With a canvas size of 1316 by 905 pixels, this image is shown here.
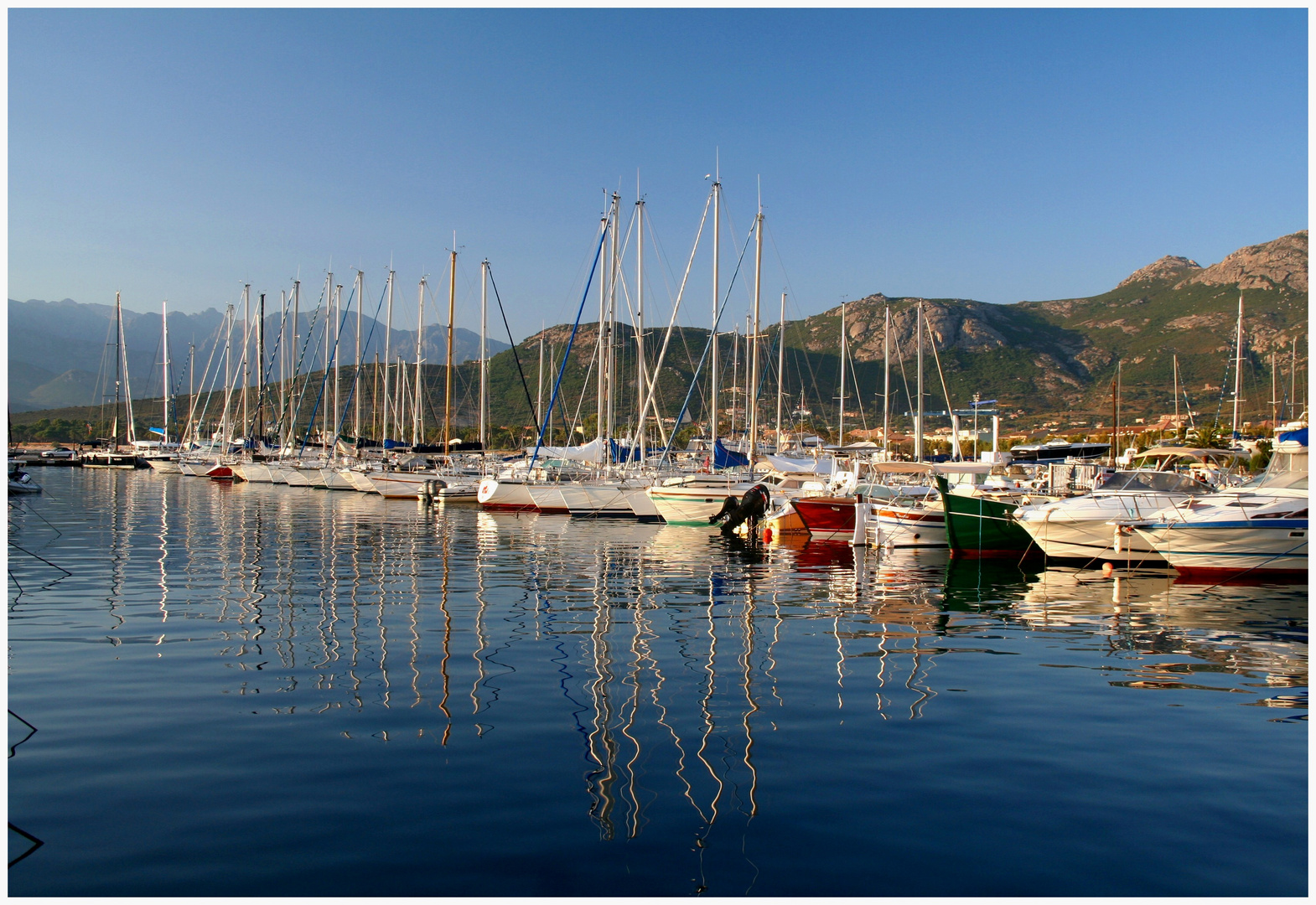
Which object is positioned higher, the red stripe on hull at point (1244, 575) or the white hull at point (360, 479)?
the white hull at point (360, 479)

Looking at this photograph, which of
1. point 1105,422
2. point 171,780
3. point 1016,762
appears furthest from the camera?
point 1105,422

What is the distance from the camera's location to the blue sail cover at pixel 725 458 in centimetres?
4278

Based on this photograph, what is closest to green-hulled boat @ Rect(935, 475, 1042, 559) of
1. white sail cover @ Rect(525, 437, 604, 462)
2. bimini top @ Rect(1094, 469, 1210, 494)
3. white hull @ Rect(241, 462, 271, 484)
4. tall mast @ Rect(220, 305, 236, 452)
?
bimini top @ Rect(1094, 469, 1210, 494)

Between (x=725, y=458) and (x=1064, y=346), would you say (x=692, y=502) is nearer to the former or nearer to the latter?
(x=725, y=458)

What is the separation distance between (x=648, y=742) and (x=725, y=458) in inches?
1394

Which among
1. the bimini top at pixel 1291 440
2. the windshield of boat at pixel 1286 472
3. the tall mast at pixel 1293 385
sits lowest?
the windshield of boat at pixel 1286 472

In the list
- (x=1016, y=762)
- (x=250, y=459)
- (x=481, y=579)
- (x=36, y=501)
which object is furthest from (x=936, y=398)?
(x=1016, y=762)

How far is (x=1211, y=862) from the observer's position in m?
6.06

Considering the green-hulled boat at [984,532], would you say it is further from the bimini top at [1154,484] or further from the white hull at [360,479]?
the white hull at [360,479]

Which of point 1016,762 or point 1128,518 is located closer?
point 1016,762

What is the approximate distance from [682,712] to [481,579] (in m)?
11.3

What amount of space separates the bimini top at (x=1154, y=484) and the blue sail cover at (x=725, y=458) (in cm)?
1776

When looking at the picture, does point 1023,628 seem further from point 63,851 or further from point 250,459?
point 250,459

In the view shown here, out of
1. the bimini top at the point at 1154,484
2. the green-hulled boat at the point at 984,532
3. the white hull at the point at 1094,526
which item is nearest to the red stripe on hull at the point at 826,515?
the green-hulled boat at the point at 984,532
